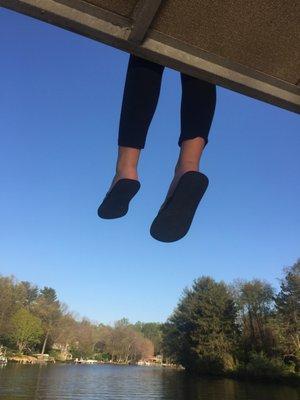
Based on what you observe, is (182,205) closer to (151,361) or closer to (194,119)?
(194,119)

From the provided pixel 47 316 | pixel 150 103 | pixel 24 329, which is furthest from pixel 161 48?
pixel 47 316

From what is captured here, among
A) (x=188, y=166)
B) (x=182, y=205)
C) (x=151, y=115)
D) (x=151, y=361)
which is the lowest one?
(x=182, y=205)

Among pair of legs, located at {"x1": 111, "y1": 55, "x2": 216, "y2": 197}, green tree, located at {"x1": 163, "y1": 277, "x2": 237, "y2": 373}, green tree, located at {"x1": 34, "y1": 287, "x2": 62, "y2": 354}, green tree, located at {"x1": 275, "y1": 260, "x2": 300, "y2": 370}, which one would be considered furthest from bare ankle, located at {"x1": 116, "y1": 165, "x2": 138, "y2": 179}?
green tree, located at {"x1": 34, "y1": 287, "x2": 62, "y2": 354}

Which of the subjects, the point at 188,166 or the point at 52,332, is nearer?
the point at 188,166

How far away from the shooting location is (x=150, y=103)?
1.31 m

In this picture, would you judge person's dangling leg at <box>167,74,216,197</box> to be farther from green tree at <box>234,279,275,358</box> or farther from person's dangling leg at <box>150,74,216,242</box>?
green tree at <box>234,279,275,358</box>

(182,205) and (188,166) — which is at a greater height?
(188,166)

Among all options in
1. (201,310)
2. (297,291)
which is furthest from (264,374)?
(201,310)

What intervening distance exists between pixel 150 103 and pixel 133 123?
9cm

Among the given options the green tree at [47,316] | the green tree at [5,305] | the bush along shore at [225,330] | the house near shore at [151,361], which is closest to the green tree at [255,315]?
the bush along shore at [225,330]

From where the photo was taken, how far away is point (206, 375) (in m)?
33.9

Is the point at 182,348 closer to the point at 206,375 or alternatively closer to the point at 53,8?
the point at 206,375

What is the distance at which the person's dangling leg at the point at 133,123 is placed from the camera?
4.16 feet

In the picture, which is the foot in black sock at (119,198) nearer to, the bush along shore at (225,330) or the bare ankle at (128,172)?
the bare ankle at (128,172)
